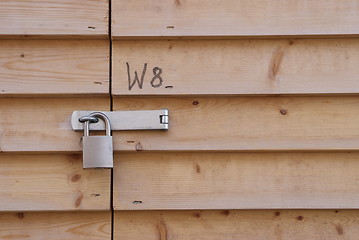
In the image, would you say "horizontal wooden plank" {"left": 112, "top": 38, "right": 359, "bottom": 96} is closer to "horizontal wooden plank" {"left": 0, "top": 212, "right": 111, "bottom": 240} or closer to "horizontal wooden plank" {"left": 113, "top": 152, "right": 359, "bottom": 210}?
"horizontal wooden plank" {"left": 113, "top": 152, "right": 359, "bottom": 210}

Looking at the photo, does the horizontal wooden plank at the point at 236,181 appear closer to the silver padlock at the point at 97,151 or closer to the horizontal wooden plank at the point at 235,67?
the silver padlock at the point at 97,151

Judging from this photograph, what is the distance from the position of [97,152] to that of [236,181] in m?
Result: 0.51

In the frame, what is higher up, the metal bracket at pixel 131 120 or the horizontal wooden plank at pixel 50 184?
the metal bracket at pixel 131 120

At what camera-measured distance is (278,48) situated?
171 centimetres

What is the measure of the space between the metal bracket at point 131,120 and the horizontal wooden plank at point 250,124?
1.0 inches

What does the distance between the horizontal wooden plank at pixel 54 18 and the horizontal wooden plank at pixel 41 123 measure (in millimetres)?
243

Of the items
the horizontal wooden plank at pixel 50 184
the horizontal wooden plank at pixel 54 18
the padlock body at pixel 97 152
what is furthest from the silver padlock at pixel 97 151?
the horizontal wooden plank at pixel 54 18

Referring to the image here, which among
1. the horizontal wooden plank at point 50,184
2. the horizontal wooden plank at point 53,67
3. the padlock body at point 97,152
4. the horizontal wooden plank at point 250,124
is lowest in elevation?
the horizontal wooden plank at point 50,184

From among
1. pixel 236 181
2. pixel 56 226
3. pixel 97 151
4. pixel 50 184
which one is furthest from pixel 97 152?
pixel 236 181

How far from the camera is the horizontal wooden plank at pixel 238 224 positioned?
1716mm

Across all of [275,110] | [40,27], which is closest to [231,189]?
[275,110]

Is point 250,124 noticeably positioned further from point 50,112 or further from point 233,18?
point 50,112

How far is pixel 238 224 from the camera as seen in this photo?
1.72 metres

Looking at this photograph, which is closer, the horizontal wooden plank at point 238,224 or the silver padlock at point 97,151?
the silver padlock at point 97,151
